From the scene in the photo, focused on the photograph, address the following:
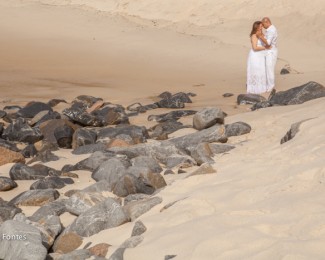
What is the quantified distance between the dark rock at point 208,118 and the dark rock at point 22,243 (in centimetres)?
394

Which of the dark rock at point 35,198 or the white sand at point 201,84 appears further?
the dark rock at point 35,198

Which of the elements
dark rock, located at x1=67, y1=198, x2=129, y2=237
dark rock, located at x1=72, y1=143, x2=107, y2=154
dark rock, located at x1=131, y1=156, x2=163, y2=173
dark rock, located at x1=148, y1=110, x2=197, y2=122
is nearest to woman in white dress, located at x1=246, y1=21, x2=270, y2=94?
dark rock, located at x1=148, y1=110, x2=197, y2=122

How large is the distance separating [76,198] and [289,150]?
1.77m

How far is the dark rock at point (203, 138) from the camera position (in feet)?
24.6

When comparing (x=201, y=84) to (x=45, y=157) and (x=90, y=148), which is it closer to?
(x=90, y=148)

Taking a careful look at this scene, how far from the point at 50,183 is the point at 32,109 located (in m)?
4.29

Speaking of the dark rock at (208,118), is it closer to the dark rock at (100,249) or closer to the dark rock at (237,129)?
the dark rock at (237,129)

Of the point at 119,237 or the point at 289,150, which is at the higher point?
the point at 289,150

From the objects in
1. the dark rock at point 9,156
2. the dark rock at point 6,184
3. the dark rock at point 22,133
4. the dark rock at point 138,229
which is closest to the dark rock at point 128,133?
the dark rock at point 22,133

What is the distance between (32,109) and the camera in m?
10.6

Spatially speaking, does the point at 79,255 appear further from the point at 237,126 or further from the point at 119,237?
the point at 237,126

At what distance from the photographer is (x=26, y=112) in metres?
10.5

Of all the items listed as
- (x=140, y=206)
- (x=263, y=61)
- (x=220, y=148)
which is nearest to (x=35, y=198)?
(x=140, y=206)

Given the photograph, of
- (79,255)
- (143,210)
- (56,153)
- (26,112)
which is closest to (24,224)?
(79,255)
